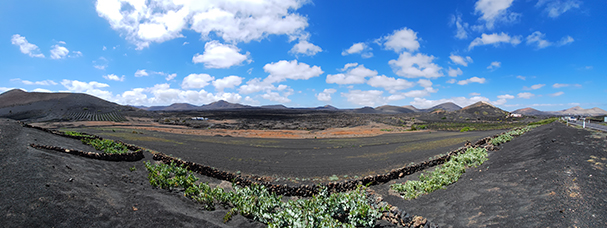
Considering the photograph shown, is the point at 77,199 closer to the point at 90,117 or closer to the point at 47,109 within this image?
the point at 90,117

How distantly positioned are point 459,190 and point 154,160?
56.7 feet

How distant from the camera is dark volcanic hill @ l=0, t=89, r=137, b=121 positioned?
62.8 metres

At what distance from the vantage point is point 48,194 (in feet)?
19.8

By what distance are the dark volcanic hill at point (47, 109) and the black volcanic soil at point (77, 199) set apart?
69187 mm

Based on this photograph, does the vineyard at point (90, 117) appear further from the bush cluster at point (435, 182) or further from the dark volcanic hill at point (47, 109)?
the bush cluster at point (435, 182)

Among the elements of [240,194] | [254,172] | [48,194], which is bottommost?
[254,172]

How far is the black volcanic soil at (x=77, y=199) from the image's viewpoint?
5457 mm

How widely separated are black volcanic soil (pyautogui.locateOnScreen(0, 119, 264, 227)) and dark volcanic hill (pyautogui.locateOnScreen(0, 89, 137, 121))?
69187 mm

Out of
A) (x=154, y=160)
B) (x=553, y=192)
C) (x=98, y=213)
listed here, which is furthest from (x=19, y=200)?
(x=553, y=192)

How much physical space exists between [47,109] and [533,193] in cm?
10858

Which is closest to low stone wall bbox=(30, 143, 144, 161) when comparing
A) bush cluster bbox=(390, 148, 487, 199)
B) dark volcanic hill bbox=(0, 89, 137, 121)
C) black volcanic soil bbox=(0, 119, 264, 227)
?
black volcanic soil bbox=(0, 119, 264, 227)

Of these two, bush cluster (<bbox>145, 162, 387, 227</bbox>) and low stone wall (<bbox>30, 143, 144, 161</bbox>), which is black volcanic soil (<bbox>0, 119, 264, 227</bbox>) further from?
low stone wall (<bbox>30, 143, 144, 161</bbox>)

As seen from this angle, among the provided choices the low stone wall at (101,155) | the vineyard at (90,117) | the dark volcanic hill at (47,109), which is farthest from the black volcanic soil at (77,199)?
the dark volcanic hill at (47,109)

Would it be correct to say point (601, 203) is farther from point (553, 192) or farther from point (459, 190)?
point (459, 190)
